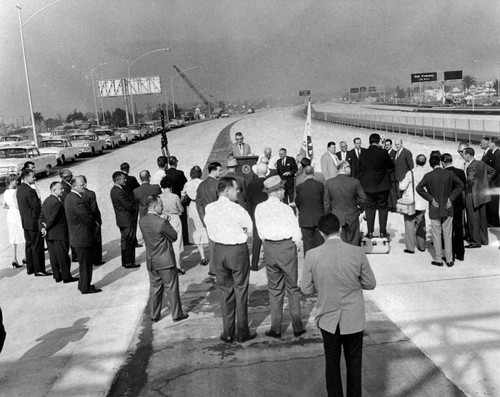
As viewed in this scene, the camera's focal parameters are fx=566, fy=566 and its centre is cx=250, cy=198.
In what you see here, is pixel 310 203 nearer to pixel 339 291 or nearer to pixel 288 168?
pixel 339 291

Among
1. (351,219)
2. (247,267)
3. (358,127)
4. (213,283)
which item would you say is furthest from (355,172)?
(358,127)

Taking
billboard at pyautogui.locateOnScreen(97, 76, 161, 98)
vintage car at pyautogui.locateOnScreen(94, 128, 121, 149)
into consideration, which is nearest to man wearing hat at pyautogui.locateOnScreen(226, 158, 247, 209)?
vintage car at pyautogui.locateOnScreen(94, 128, 121, 149)

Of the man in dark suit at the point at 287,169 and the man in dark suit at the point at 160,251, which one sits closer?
the man in dark suit at the point at 160,251

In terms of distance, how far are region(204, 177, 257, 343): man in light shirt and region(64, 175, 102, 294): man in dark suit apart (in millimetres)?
2856

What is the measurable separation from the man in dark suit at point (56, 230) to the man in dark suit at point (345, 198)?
13.9 feet

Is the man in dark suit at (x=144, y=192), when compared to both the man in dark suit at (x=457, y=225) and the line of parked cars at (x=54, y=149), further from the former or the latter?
the line of parked cars at (x=54, y=149)

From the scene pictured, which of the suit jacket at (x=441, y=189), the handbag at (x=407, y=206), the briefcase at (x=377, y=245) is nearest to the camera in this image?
the suit jacket at (x=441, y=189)

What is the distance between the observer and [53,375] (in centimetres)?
590

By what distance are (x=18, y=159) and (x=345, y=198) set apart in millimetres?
20891

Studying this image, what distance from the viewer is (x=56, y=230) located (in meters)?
9.13

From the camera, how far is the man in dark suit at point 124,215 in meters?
9.80

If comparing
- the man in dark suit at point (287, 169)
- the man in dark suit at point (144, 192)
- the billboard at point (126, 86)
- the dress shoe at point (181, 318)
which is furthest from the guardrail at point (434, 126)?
the billboard at point (126, 86)

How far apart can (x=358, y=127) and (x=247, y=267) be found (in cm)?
4949

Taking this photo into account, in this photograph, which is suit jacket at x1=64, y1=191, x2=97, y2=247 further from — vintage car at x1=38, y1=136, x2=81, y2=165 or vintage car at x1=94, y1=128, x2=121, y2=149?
vintage car at x1=94, y1=128, x2=121, y2=149
